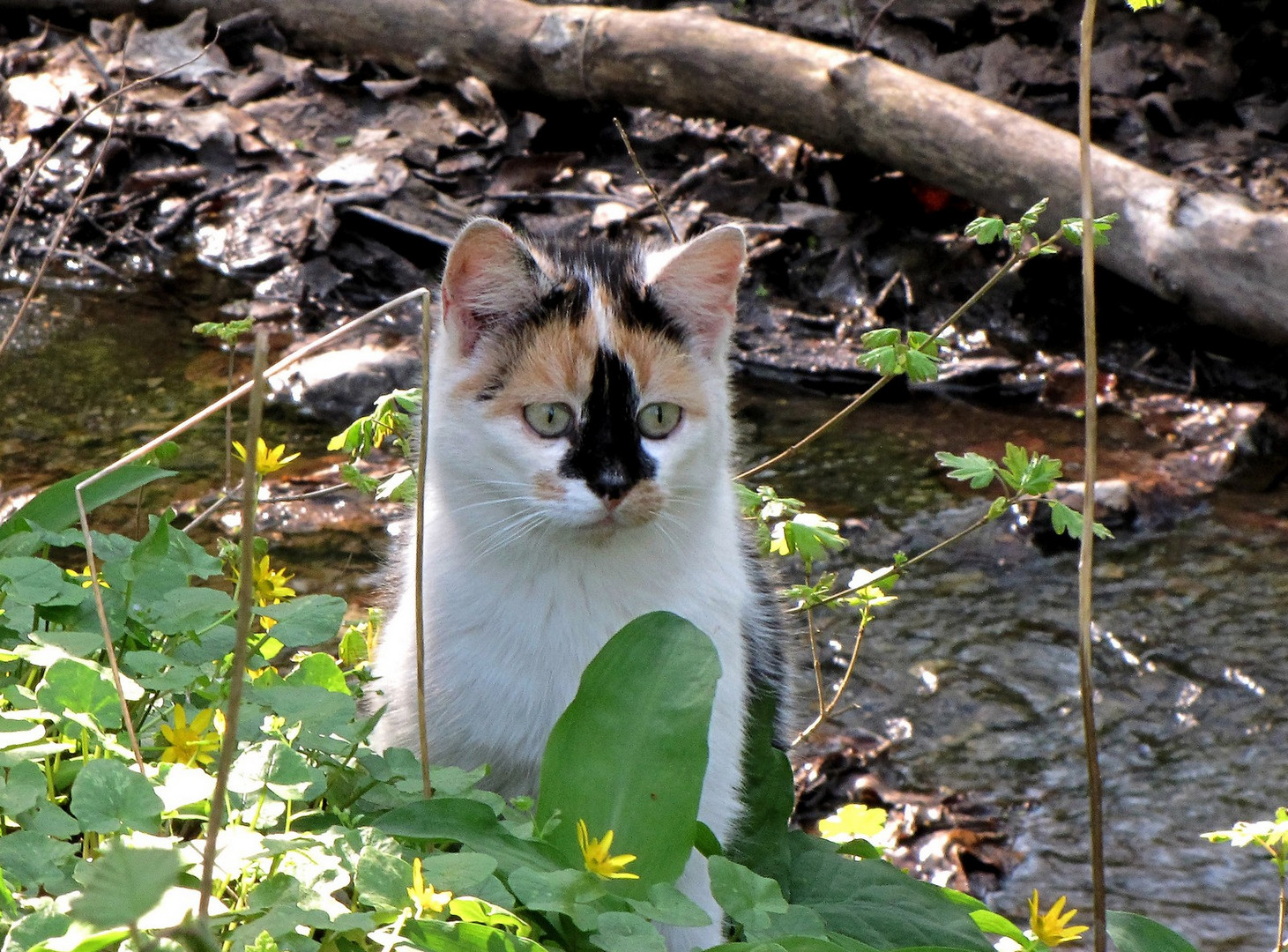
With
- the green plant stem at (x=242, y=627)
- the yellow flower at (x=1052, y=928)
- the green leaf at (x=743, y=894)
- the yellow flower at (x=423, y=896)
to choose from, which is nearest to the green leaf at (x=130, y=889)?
the green plant stem at (x=242, y=627)

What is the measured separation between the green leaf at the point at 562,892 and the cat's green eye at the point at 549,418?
3.44 feet

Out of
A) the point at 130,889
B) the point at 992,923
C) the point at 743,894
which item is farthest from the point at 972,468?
the point at 130,889

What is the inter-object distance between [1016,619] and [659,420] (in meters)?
2.53

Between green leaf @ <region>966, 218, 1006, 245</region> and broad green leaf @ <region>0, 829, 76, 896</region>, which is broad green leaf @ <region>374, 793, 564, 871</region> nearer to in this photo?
broad green leaf @ <region>0, 829, 76, 896</region>

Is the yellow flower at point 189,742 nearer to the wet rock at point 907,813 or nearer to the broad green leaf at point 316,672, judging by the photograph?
the broad green leaf at point 316,672

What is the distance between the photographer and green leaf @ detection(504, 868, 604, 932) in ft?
4.65

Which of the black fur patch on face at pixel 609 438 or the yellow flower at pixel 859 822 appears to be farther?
the yellow flower at pixel 859 822

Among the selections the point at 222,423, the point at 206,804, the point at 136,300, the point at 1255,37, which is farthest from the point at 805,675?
the point at 1255,37

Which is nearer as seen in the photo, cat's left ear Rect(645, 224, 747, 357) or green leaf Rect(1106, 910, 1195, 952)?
green leaf Rect(1106, 910, 1195, 952)

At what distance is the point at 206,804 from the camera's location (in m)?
1.49

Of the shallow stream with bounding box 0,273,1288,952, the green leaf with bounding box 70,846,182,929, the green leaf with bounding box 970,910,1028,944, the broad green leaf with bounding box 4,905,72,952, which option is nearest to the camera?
the green leaf with bounding box 70,846,182,929

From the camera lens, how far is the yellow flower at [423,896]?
1.33 m

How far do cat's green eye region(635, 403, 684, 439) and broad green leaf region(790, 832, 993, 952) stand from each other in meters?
0.76

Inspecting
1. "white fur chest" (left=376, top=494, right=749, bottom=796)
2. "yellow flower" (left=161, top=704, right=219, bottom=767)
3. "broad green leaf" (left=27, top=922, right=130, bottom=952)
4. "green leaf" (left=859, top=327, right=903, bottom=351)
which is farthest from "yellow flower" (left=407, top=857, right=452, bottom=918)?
"green leaf" (left=859, top=327, right=903, bottom=351)
